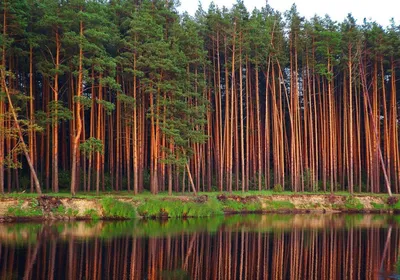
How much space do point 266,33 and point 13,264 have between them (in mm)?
27819

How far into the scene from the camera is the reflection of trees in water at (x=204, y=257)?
1235 centimetres

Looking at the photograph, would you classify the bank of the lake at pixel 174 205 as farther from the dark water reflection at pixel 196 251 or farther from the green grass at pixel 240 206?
the dark water reflection at pixel 196 251

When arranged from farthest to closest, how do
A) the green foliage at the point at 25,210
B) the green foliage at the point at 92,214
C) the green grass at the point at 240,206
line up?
the green grass at the point at 240,206, the green foliage at the point at 92,214, the green foliage at the point at 25,210

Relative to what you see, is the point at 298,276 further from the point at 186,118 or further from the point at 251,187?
the point at 251,187

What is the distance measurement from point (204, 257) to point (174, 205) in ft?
41.8

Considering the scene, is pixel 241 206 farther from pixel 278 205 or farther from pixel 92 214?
pixel 92 214

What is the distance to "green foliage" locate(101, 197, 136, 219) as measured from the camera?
84.1 feet

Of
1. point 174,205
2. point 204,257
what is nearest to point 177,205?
point 174,205

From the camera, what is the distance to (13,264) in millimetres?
12812

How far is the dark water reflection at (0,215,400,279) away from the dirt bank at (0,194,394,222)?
2.13 meters

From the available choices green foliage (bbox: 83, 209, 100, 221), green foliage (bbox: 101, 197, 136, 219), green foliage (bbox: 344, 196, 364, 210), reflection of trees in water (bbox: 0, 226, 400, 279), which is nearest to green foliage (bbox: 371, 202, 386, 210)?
green foliage (bbox: 344, 196, 364, 210)

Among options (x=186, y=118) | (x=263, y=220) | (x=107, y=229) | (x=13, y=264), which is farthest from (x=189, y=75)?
(x=13, y=264)

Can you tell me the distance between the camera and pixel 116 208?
25750mm

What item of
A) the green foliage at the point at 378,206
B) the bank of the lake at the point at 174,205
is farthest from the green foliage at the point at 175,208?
the green foliage at the point at 378,206
